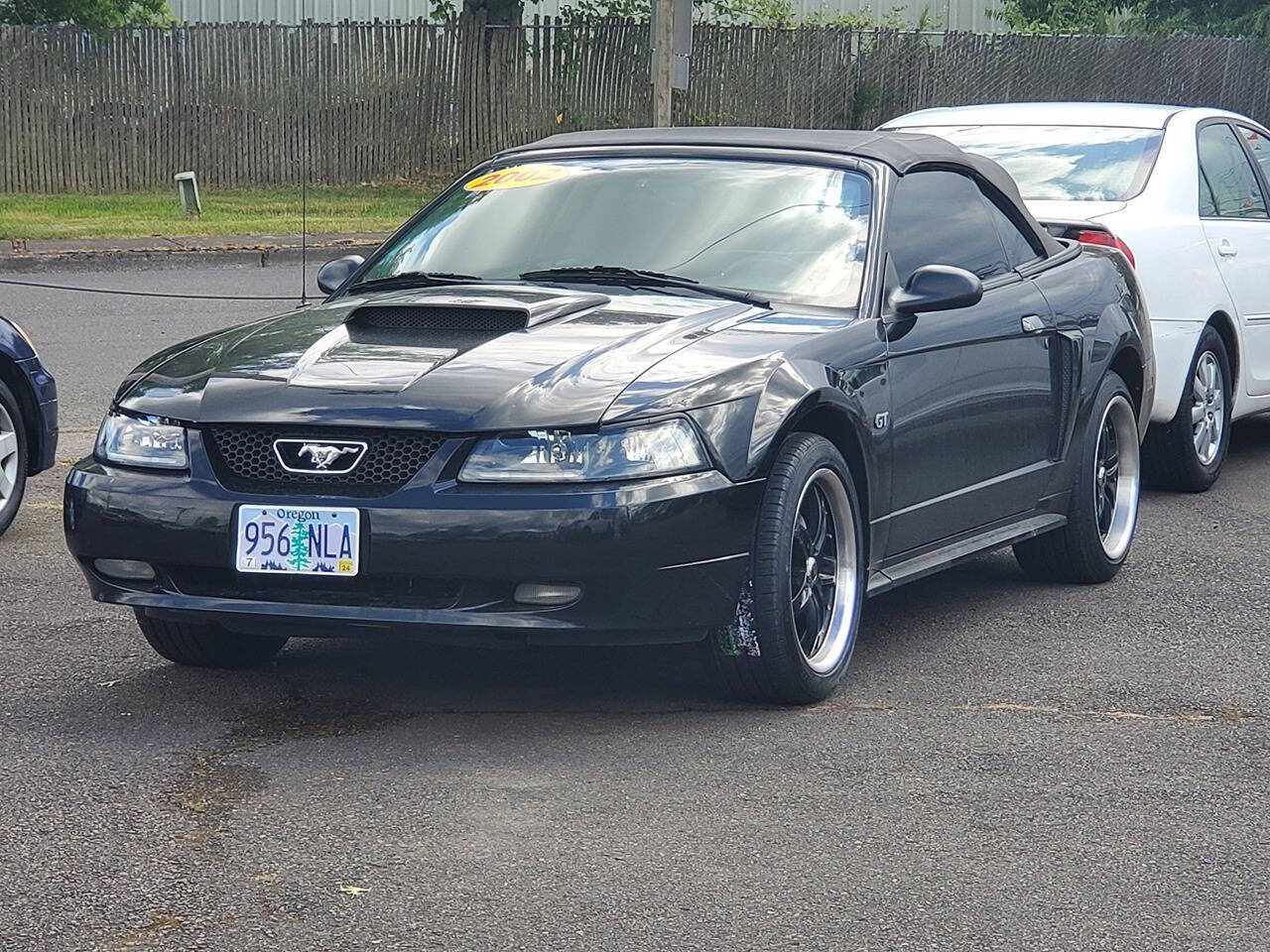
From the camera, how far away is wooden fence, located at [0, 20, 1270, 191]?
75.8 feet

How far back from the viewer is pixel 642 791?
15.6 ft

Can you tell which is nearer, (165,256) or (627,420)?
(627,420)

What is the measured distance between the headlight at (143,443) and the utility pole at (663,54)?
1404cm

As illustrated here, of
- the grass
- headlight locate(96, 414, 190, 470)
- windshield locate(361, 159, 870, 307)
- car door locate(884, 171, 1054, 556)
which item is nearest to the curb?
the grass

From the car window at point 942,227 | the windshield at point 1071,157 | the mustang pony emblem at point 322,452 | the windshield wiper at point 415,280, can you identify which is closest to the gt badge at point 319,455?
the mustang pony emblem at point 322,452

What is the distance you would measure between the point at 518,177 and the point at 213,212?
16.1 m

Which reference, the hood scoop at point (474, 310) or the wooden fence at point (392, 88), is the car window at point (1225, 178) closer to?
the hood scoop at point (474, 310)

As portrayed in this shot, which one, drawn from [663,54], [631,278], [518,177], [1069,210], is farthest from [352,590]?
[663,54]

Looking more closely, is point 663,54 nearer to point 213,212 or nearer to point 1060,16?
point 213,212

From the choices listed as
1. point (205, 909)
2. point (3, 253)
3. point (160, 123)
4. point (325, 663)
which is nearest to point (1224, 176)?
point (325, 663)

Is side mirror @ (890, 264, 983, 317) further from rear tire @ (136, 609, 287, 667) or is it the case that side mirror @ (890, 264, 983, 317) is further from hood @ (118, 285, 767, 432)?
rear tire @ (136, 609, 287, 667)

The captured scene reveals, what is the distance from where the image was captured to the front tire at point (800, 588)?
206 inches

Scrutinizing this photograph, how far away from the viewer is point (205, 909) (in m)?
3.95

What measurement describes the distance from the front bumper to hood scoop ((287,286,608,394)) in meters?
0.33
